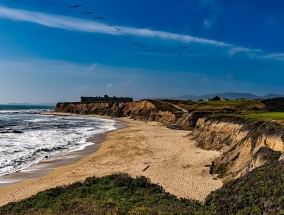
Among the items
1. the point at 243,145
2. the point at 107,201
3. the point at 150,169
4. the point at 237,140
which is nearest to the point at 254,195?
the point at 107,201

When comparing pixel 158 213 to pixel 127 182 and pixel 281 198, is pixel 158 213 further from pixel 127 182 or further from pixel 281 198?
pixel 127 182

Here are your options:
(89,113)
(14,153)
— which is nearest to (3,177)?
(14,153)

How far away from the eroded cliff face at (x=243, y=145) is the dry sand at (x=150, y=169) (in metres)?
1.14

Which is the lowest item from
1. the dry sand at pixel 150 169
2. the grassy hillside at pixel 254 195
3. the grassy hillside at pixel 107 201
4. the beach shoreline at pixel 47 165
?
the beach shoreline at pixel 47 165

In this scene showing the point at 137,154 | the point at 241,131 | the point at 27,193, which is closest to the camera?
the point at 27,193

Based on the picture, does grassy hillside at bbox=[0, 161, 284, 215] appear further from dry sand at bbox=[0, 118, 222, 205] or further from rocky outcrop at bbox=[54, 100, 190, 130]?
rocky outcrop at bbox=[54, 100, 190, 130]

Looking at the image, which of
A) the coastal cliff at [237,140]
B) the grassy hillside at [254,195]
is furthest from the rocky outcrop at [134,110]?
the grassy hillside at [254,195]

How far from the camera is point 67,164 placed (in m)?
27.6

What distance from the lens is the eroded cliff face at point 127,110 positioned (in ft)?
245

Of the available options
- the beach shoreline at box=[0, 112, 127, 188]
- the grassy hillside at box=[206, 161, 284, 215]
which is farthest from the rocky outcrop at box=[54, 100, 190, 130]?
the grassy hillside at box=[206, 161, 284, 215]

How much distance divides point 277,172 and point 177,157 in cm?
1730

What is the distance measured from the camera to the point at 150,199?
12711mm

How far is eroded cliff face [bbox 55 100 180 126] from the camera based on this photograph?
7469cm

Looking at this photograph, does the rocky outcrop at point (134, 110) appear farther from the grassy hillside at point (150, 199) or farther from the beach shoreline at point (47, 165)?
the grassy hillside at point (150, 199)
